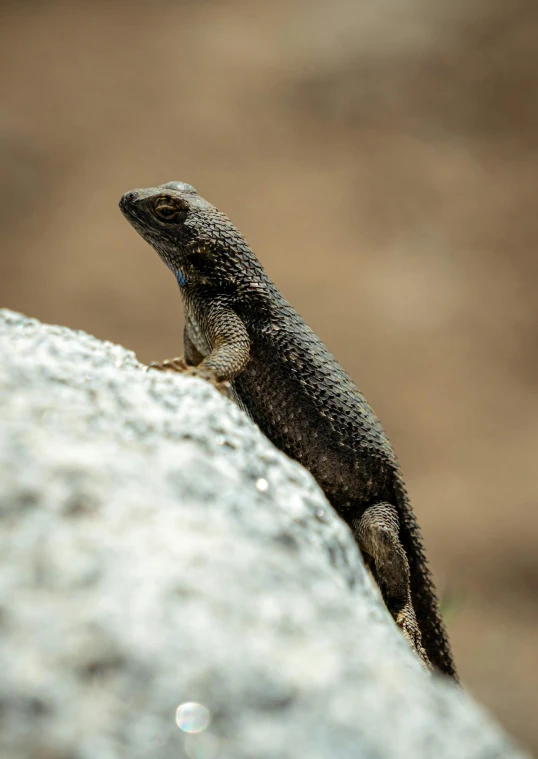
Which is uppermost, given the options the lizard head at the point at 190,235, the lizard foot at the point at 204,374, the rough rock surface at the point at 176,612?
the lizard head at the point at 190,235

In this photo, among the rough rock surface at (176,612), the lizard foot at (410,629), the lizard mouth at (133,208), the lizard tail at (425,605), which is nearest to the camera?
the rough rock surface at (176,612)

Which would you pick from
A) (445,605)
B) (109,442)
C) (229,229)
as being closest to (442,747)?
(109,442)

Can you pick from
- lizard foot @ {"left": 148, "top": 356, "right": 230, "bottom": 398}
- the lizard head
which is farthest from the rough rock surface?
the lizard head

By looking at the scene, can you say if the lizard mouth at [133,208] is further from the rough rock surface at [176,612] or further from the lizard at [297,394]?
the rough rock surface at [176,612]

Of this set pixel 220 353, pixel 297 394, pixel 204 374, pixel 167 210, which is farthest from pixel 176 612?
pixel 167 210

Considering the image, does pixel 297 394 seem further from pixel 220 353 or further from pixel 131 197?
pixel 131 197

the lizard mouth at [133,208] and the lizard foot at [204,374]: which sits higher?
the lizard mouth at [133,208]

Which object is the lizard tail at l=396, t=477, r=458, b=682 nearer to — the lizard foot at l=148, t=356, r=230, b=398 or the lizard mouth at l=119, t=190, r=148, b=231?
the lizard foot at l=148, t=356, r=230, b=398

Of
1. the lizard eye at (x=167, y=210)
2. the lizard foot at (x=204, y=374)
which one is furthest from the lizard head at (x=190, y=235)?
the lizard foot at (x=204, y=374)

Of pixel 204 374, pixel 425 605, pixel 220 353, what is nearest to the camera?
pixel 204 374
